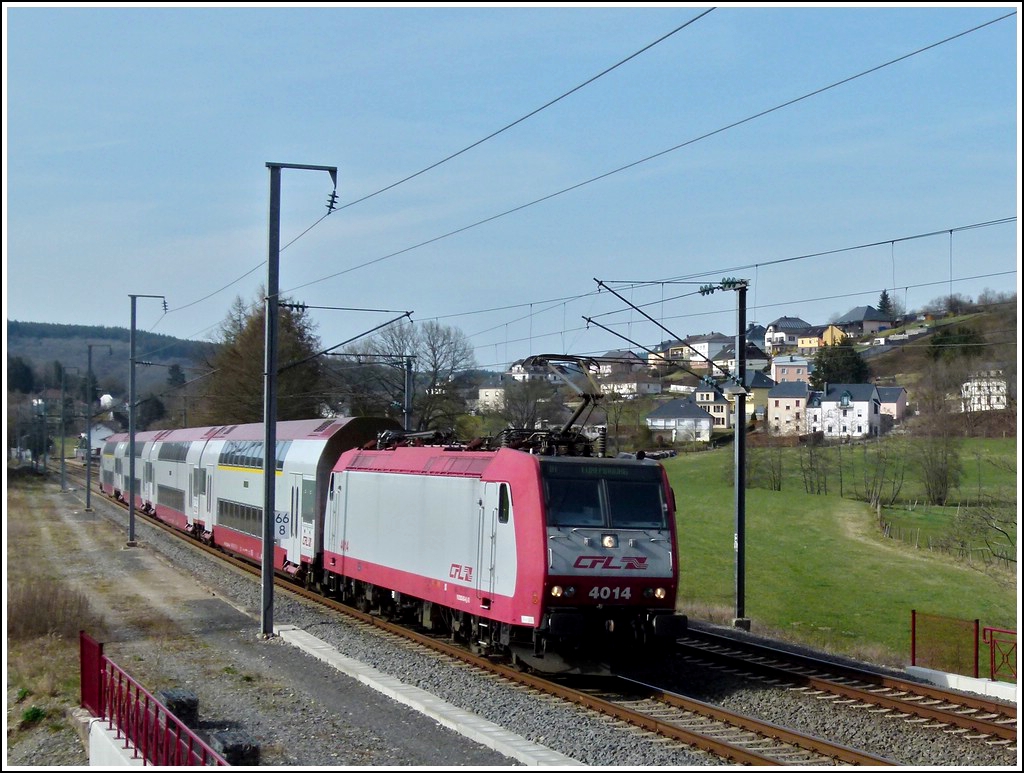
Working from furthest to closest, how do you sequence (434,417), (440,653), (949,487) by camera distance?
(949,487)
(434,417)
(440,653)

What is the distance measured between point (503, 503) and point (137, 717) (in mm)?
5802

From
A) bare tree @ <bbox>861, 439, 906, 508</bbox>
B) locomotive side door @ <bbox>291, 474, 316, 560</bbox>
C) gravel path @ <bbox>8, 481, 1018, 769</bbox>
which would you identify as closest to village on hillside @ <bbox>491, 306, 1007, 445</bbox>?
bare tree @ <bbox>861, 439, 906, 508</bbox>

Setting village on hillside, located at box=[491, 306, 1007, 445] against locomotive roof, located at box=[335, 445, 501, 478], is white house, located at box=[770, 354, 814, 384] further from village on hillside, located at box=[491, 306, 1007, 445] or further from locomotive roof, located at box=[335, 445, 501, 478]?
locomotive roof, located at box=[335, 445, 501, 478]

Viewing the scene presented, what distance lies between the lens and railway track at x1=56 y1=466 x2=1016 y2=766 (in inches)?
422

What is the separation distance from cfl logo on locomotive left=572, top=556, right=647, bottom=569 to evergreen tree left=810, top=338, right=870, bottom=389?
48.7 m

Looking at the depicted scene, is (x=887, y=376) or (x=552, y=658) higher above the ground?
(x=887, y=376)

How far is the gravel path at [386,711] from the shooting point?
10922mm

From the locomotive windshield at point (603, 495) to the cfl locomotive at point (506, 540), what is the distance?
0.02 meters

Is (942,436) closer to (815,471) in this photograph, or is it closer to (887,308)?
(815,471)

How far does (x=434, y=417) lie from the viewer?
5022 centimetres

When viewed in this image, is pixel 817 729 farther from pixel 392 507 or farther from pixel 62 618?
pixel 62 618

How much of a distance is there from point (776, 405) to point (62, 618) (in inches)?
2710

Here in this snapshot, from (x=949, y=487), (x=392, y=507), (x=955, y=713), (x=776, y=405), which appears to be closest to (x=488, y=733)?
(x=955, y=713)

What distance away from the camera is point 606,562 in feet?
47.0
